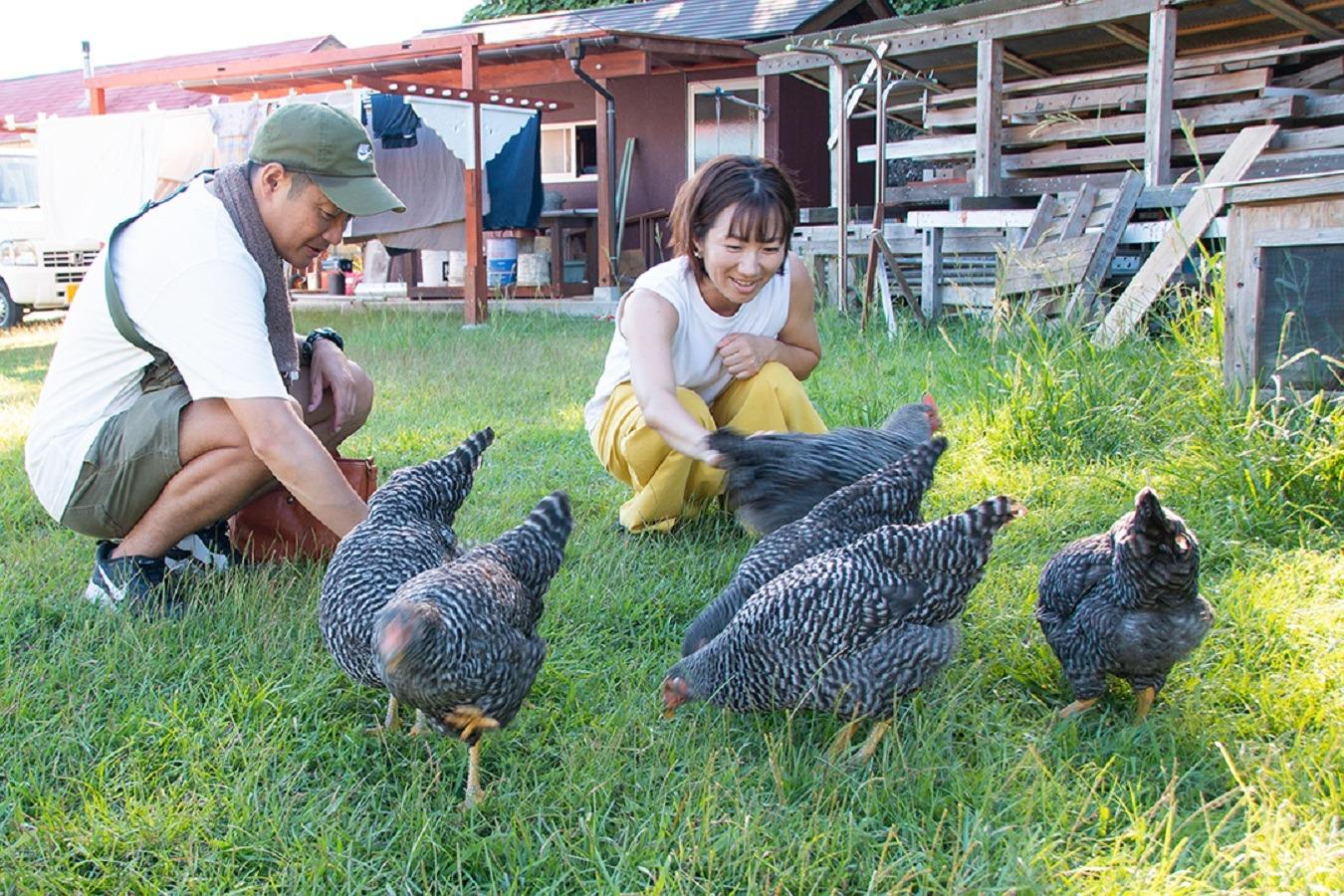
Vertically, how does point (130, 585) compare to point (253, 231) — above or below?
below

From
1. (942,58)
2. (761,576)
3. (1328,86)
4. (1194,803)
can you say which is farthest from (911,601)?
(942,58)

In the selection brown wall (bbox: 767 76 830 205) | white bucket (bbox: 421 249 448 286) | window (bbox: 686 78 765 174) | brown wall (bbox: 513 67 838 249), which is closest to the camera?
brown wall (bbox: 767 76 830 205)

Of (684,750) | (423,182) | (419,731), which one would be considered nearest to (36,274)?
(423,182)

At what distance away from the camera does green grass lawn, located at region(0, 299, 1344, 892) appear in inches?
84.6

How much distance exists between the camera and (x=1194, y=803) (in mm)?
2436

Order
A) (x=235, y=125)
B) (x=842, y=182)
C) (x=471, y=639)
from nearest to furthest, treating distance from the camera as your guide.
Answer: (x=471, y=639), (x=842, y=182), (x=235, y=125)

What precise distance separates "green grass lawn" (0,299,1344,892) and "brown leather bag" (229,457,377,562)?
0.35 ft

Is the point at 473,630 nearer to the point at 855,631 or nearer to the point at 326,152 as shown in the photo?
the point at 855,631

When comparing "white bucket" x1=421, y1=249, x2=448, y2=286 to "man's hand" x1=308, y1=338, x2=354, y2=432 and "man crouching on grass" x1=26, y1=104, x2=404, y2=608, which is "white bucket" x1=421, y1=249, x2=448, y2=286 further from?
"man crouching on grass" x1=26, y1=104, x2=404, y2=608

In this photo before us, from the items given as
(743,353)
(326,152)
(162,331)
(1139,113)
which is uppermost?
(1139,113)

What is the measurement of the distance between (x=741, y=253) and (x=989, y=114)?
21.7ft

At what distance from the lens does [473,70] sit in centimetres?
1177

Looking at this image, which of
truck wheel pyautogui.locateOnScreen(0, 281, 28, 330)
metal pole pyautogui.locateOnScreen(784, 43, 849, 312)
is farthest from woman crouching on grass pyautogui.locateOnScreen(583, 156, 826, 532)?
truck wheel pyautogui.locateOnScreen(0, 281, 28, 330)

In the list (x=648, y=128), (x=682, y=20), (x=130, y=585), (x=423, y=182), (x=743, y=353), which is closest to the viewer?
(x=130, y=585)
